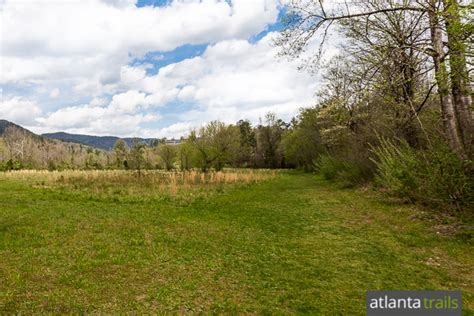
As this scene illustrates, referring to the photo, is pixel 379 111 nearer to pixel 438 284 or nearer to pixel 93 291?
pixel 438 284

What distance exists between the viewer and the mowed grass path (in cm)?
428

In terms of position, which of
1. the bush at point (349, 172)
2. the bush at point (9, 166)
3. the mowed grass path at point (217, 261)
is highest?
the bush at point (9, 166)

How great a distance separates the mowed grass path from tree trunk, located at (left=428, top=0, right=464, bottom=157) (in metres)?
2.52

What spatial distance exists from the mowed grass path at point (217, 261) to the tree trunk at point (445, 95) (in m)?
2.52

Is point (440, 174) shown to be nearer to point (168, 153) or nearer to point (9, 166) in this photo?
point (168, 153)

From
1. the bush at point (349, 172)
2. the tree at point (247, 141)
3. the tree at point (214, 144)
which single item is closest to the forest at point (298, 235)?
the bush at point (349, 172)

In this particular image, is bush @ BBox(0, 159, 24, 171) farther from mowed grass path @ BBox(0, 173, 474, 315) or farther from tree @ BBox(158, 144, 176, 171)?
mowed grass path @ BBox(0, 173, 474, 315)

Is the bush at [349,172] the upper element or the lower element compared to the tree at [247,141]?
lower

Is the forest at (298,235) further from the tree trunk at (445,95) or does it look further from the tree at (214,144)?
the tree at (214,144)

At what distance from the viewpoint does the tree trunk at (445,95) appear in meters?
7.50

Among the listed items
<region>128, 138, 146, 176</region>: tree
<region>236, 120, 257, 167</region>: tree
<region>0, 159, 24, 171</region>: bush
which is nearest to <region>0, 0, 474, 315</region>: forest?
<region>128, 138, 146, 176</region>: tree

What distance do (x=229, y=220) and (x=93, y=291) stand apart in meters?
6.00

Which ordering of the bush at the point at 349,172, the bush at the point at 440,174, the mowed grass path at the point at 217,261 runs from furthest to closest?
the bush at the point at 349,172
the bush at the point at 440,174
the mowed grass path at the point at 217,261

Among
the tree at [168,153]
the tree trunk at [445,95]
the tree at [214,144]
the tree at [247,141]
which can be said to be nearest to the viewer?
the tree trunk at [445,95]
